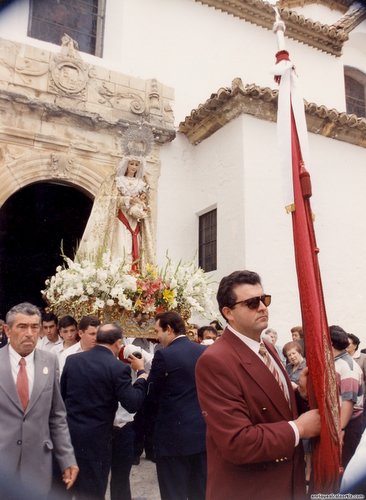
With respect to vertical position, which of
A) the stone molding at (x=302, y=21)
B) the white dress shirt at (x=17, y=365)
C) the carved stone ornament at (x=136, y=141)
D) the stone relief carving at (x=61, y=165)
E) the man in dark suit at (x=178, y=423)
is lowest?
the man in dark suit at (x=178, y=423)

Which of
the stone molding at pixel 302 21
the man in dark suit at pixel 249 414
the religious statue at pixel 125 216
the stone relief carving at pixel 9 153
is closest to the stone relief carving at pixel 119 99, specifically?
the stone relief carving at pixel 9 153

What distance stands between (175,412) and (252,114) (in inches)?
256

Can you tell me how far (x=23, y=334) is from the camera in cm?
333

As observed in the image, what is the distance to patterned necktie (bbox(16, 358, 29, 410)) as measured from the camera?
322 centimetres

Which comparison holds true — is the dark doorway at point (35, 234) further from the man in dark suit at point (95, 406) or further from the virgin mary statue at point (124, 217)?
the man in dark suit at point (95, 406)

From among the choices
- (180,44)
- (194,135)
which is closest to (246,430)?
(194,135)

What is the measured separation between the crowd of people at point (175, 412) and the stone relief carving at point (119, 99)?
17.6 feet

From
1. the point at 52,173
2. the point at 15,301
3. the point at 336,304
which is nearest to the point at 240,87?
the point at 52,173

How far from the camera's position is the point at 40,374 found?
3.35m

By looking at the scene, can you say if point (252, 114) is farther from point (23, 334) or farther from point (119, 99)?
point (23, 334)

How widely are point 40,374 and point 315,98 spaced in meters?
10.8

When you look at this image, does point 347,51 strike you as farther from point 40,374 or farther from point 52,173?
point 40,374

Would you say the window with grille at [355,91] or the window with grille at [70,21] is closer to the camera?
the window with grille at [70,21]

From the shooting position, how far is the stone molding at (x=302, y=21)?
37.2 feet
